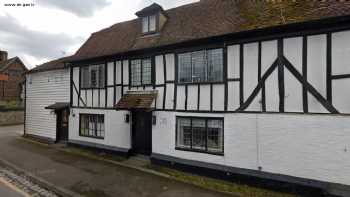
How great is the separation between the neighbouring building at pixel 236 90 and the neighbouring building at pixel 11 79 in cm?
3240

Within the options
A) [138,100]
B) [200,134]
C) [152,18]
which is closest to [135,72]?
[138,100]

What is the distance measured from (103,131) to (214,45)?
8.09 metres

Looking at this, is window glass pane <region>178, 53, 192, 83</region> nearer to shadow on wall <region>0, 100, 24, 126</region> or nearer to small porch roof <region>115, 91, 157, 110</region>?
small porch roof <region>115, 91, 157, 110</region>

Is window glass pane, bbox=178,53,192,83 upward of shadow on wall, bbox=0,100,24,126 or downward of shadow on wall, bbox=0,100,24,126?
upward

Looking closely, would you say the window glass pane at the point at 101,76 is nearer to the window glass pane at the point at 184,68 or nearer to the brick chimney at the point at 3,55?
the window glass pane at the point at 184,68

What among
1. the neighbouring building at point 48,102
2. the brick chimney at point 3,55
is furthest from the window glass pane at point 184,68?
the brick chimney at point 3,55

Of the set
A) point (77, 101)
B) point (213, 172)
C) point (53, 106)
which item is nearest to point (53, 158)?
point (77, 101)

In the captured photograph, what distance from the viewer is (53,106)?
658 inches

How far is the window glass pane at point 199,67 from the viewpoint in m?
10.1

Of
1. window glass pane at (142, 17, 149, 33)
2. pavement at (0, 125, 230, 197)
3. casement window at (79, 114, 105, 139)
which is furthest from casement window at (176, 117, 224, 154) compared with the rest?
casement window at (79, 114, 105, 139)

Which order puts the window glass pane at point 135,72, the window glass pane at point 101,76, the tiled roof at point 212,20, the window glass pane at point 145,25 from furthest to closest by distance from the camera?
the window glass pane at point 101,76 < the window glass pane at point 145,25 < the window glass pane at point 135,72 < the tiled roof at point 212,20

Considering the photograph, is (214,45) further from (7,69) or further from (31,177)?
(7,69)

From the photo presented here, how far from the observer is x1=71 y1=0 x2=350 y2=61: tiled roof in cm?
830

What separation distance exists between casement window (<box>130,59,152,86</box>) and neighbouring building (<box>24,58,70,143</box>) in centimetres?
618
